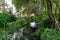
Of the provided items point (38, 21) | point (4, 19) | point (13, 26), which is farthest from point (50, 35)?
point (4, 19)

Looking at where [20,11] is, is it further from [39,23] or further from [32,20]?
[39,23]

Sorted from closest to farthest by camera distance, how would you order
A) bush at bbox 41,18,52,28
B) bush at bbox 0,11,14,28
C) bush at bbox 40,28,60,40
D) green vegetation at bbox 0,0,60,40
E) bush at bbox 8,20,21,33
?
bush at bbox 40,28,60,40, green vegetation at bbox 0,0,60,40, bush at bbox 41,18,52,28, bush at bbox 8,20,21,33, bush at bbox 0,11,14,28

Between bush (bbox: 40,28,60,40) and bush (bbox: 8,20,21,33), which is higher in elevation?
bush (bbox: 8,20,21,33)

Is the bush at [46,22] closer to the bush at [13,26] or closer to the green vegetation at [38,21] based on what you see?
the green vegetation at [38,21]

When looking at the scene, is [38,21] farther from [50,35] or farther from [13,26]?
[50,35]

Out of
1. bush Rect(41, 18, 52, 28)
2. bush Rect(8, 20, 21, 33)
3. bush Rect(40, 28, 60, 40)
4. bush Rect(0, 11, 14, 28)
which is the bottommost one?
bush Rect(40, 28, 60, 40)

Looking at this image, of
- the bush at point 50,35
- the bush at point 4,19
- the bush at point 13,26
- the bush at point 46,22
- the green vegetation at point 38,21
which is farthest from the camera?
the bush at point 4,19

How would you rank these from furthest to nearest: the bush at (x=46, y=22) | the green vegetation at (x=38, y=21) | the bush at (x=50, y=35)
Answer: the bush at (x=46, y=22), the green vegetation at (x=38, y=21), the bush at (x=50, y=35)

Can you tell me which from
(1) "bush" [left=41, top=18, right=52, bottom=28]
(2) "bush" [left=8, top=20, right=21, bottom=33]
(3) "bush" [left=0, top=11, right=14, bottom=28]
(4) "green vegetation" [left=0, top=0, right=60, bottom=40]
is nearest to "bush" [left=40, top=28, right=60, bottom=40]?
(4) "green vegetation" [left=0, top=0, right=60, bottom=40]

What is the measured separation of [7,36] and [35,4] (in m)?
1.92

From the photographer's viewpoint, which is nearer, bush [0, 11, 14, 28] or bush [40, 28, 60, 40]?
bush [40, 28, 60, 40]

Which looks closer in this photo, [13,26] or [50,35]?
[50,35]

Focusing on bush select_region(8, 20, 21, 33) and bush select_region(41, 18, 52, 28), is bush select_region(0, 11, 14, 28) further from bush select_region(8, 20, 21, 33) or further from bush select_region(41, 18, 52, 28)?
bush select_region(41, 18, 52, 28)

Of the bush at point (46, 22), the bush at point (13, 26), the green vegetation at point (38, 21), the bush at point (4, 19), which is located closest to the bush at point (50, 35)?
the green vegetation at point (38, 21)
